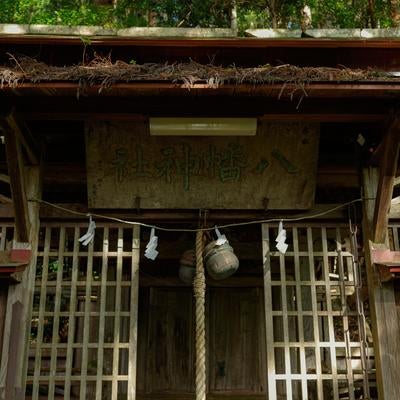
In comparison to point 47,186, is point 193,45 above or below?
above

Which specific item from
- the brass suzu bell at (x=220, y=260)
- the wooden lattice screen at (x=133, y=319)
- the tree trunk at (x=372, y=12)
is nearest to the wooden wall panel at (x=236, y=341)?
the wooden lattice screen at (x=133, y=319)

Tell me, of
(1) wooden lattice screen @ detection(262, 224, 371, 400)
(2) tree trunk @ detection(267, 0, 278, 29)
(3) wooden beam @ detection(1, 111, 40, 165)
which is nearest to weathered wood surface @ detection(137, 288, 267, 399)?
(1) wooden lattice screen @ detection(262, 224, 371, 400)

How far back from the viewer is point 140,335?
25.0ft

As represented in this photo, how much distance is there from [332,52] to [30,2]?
6.16 meters

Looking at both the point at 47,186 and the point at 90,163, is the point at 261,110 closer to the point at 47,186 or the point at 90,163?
the point at 90,163

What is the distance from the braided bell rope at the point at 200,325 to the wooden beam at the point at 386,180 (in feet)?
5.63

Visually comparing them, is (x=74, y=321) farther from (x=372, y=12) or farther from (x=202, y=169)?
(x=372, y=12)

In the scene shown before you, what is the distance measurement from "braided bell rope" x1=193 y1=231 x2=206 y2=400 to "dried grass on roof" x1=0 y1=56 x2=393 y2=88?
5.86 ft

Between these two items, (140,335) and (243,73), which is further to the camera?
(140,335)

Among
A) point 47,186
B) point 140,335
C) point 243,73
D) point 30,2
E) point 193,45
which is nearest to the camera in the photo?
point 243,73

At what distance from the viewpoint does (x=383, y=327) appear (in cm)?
482

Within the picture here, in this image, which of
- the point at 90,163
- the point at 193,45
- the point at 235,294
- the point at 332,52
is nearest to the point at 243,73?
the point at 193,45

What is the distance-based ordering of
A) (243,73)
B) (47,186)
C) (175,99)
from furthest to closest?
1. (47,186)
2. (175,99)
3. (243,73)

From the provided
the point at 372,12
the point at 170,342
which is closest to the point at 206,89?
the point at 170,342
